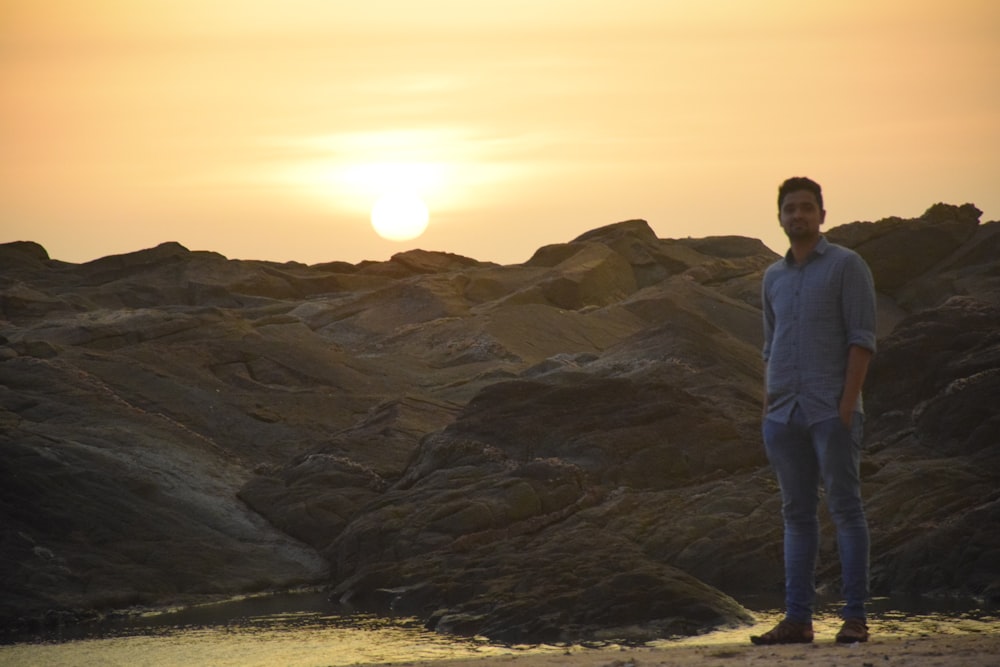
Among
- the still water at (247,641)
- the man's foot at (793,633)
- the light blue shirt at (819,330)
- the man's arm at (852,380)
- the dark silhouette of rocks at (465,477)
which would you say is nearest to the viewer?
the man's arm at (852,380)

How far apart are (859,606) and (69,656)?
8.96m

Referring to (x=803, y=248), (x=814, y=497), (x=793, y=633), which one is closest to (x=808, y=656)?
(x=793, y=633)

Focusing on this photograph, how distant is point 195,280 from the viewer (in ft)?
200

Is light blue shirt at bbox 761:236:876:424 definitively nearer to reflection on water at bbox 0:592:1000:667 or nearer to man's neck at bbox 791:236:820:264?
man's neck at bbox 791:236:820:264

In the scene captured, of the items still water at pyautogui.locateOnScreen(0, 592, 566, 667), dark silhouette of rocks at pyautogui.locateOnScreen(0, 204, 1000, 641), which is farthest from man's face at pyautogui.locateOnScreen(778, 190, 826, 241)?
dark silhouette of rocks at pyautogui.locateOnScreen(0, 204, 1000, 641)

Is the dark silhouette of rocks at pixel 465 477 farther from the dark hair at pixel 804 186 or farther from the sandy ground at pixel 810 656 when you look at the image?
the dark hair at pixel 804 186

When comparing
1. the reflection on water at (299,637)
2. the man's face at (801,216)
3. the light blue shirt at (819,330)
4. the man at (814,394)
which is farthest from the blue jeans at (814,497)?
the reflection on water at (299,637)

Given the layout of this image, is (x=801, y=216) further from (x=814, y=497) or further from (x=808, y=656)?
(x=808, y=656)

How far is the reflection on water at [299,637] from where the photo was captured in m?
A: 13.9

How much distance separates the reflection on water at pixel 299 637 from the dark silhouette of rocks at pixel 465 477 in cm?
57

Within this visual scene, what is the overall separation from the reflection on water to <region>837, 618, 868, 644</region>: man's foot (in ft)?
11.4

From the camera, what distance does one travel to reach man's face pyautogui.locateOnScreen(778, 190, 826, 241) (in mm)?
9633

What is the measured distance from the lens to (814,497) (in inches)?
383

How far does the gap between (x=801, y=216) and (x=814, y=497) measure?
184cm
